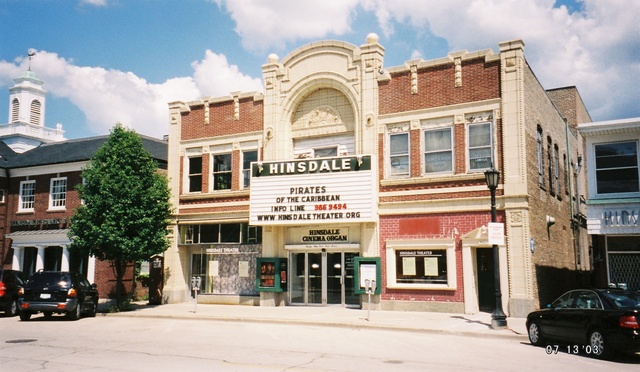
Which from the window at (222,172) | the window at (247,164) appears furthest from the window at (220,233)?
the window at (247,164)

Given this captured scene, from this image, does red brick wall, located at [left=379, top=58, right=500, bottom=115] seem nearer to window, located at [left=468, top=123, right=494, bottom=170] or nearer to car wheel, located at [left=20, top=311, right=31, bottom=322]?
window, located at [left=468, top=123, right=494, bottom=170]

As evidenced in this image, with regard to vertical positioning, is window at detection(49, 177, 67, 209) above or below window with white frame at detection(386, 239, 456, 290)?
above

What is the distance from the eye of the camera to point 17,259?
32.8 meters

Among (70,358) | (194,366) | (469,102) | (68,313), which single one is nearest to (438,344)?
(194,366)

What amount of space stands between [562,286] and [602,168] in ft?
17.8

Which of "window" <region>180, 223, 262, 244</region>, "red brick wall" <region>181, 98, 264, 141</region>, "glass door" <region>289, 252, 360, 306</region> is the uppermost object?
"red brick wall" <region>181, 98, 264, 141</region>

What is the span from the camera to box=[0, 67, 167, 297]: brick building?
30.8m

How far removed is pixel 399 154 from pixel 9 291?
15.8 metres

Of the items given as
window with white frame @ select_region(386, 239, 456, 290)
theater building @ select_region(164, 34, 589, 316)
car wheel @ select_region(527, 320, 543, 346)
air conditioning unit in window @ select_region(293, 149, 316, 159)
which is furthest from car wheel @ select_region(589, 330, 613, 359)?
air conditioning unit in window @ select_region(293, 149, 316, 159)

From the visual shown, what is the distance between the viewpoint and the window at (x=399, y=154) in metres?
22.0

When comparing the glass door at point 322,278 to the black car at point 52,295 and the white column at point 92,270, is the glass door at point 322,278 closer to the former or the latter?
the black car at point 52,295

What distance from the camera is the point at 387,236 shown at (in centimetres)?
2180

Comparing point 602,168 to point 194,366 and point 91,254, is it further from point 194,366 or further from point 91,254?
point 91,254

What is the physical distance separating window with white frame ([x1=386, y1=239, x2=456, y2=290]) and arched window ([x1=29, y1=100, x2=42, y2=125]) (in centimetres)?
4497
